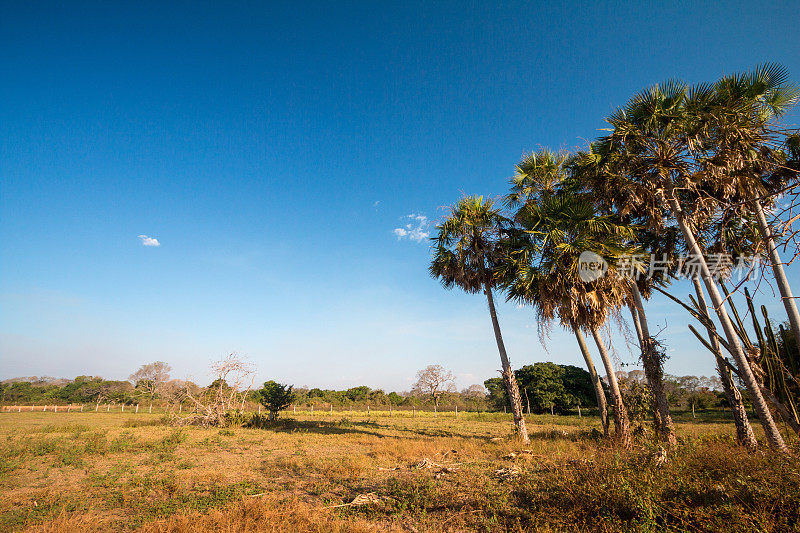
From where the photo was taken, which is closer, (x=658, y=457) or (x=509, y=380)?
(x=658, y=457)

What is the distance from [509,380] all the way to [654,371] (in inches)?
254

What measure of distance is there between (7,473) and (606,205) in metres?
21.0

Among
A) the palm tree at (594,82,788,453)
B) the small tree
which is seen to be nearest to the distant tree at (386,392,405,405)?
the small tree

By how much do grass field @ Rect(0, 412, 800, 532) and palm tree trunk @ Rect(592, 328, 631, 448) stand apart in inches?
52.4

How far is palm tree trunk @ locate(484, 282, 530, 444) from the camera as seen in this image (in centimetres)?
1583

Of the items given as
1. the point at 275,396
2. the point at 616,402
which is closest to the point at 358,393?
the point at 275,396

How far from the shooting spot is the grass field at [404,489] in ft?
16.3

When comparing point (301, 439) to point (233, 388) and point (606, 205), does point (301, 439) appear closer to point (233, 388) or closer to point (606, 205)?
point (233, 388)

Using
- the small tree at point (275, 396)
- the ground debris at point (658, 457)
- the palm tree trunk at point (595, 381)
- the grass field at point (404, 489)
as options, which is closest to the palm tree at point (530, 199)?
the palm tree trunk at point (595, 381)

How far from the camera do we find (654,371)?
454 inches

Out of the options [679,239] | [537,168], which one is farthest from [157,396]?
[679,239]

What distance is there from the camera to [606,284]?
12.5 meters

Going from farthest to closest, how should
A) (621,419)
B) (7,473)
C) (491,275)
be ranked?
1. (491,275)
2. (621,419)
3. (7,473)

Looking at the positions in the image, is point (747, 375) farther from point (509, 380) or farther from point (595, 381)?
point (509, 380)
